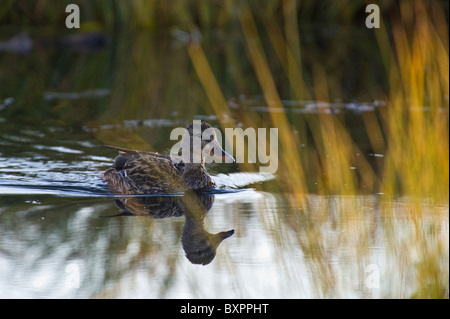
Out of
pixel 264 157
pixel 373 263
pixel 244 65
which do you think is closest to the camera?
pixel 373 263

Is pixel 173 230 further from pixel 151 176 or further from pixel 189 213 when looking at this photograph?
pixel 151 176

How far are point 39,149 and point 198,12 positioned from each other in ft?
28.6

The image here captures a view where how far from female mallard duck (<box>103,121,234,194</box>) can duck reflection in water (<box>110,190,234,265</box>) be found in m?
0.10

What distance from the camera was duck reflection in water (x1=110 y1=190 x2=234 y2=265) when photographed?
16.0ft

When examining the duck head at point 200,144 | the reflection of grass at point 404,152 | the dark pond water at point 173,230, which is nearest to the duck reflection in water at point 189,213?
the dark pond water at point 173,230

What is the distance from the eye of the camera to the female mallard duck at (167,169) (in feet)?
20.8

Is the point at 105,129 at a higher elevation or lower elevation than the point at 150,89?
lower

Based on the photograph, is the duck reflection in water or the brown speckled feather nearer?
the duck reflection in water

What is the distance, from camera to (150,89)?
10.7 m

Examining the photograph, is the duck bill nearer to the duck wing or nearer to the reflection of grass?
the duck wing

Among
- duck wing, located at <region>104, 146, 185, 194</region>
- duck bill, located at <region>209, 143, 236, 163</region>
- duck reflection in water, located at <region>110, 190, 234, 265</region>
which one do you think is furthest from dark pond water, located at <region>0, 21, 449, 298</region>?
duck bill, located at <region>209, 143, 236, 163</region>

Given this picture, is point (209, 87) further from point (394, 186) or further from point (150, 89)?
point (394, 186)

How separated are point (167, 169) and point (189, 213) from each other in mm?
735
